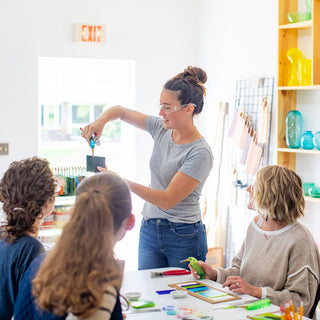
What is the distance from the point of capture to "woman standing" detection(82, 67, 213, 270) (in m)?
2.41

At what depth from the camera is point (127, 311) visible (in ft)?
5.81

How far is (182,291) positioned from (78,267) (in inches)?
33.2

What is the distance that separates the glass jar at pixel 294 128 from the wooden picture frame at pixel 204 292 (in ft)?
5.35

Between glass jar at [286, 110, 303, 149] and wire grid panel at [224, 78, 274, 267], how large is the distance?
0.33 m

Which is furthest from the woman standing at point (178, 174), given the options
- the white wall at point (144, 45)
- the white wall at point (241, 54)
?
the white wall at point (144, 45)

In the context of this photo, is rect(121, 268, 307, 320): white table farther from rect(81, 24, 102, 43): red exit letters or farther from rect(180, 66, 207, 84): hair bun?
rect(81, 24, 102, 43): red exit letters

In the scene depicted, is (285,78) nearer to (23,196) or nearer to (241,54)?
(241,54)

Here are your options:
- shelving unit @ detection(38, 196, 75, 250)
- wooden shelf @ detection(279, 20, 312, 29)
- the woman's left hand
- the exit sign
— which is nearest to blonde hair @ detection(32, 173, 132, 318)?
the woman's left hand

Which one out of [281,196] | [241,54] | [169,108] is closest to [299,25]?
[241,54]

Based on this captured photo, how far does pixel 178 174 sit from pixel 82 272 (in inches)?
47.1

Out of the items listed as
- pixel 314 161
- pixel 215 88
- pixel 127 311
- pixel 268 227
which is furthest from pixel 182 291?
pixel 215 88

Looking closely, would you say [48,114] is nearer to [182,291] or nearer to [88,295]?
[182,291]

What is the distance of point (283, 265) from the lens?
6.65 ft

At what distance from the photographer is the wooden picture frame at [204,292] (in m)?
1.89
